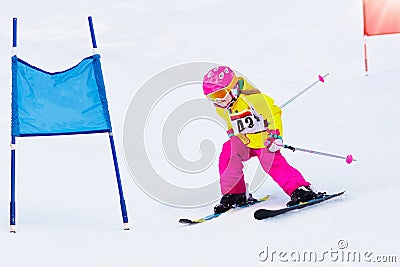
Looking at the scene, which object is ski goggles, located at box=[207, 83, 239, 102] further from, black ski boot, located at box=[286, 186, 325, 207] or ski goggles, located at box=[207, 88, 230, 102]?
black ski boot, located at box=[286, 186, 325, 207]

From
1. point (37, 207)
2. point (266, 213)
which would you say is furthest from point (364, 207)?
point (37, 207)

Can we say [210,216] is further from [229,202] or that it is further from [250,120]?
[250,120]

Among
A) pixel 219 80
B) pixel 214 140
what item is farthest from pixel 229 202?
pixel 214 140

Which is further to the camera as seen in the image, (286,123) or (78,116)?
(286,123)

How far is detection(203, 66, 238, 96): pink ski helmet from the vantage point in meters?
5.17

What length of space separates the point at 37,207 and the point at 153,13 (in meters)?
9.91

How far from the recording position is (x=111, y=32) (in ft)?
46.2

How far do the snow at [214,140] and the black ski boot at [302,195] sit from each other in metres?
0.16

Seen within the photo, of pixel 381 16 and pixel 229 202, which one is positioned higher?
pixel 381 16

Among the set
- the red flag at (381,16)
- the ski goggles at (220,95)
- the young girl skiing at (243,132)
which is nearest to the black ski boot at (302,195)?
the young girl skiing at (243,132)

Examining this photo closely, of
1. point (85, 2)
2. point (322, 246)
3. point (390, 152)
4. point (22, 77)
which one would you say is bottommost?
point (322, 246)

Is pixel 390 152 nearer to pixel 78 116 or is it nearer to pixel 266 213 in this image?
pixel 266 213

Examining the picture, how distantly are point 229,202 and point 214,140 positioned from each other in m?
2.19

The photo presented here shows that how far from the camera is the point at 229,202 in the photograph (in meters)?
5.29
